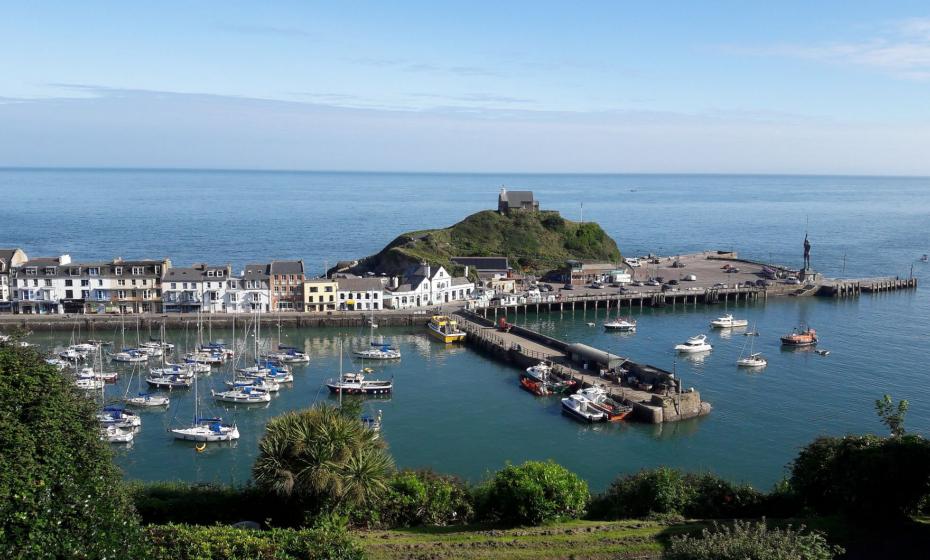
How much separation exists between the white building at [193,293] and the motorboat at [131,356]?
1385 centimetres

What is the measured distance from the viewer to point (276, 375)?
168 feet

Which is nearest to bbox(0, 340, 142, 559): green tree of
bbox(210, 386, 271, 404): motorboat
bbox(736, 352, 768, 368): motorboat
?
bbox(210, 386, 271, 404): motorboat

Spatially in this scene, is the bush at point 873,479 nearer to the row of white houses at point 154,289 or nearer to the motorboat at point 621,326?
the motorboat at point 621,326

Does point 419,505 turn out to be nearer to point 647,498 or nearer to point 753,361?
point 647,498

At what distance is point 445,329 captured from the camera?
215 ft

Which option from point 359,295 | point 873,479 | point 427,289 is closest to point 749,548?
point 873,479

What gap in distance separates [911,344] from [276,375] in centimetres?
4889

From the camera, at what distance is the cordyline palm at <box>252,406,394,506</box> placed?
22812 millimetres

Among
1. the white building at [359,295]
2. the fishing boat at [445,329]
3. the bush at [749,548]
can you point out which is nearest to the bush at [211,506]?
the bush at [749,548]

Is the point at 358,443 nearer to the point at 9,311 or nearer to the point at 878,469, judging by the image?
the point at 878,469

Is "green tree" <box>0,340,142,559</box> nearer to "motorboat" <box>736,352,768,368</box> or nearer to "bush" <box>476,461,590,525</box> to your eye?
"bush" <box>476,461,590,525</box>

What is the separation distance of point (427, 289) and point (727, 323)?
27747 millimetres

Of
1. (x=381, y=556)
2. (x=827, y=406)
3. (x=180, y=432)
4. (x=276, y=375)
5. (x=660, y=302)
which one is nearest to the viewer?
(x=381, y=556)

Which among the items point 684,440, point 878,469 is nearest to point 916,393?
point 684,440
